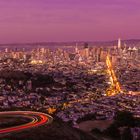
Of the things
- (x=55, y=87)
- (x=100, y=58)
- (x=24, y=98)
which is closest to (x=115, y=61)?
(x=100, y=58)

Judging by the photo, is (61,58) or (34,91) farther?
(61,58)

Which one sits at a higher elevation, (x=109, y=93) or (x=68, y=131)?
(x=68, y=131)

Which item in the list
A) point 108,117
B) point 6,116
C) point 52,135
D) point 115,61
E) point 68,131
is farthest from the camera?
point 115,61

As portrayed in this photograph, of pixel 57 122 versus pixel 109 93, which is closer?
pixel 57 122

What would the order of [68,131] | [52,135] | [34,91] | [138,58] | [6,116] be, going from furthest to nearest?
[138,58] → [34,91] → [6,116] → [68,131] → [52,135]

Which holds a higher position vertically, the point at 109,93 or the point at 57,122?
the point at 57,122

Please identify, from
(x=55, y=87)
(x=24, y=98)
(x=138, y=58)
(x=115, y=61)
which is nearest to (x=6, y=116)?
(x=24, y=98)

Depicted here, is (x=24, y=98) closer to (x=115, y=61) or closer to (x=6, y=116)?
(x=6, y=116)

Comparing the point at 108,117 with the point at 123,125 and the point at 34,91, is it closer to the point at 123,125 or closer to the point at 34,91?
the point at 123,125

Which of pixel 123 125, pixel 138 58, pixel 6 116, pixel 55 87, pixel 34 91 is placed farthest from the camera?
pixel 138 58
